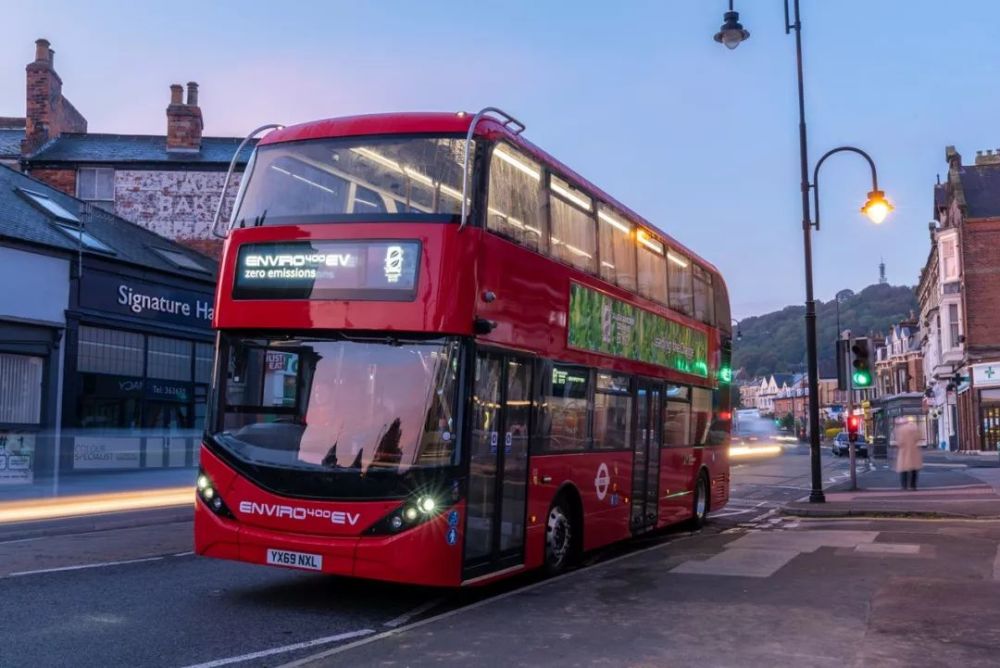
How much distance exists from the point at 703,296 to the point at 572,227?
232 inches

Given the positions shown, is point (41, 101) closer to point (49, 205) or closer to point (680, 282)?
point (49, 205)

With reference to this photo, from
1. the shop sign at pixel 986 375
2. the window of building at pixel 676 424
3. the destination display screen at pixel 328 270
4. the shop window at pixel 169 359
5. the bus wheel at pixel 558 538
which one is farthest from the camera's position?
the shop sign at pixel 986 375

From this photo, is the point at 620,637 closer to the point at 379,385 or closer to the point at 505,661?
the point at 505,661

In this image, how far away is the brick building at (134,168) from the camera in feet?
102

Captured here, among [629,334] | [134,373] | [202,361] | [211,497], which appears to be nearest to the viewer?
[211,497]

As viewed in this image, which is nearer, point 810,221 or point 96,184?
point 810,221

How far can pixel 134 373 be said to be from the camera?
24672 millimetres

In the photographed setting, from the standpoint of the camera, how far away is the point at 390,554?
7.75 metres

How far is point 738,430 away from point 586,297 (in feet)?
156

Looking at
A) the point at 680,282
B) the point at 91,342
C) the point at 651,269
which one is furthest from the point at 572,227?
the point at 91,342

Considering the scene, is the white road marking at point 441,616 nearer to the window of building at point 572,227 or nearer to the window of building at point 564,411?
the window of building at point 564,411

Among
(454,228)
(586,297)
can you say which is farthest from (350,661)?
(586,297)

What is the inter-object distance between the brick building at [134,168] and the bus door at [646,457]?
2118cm

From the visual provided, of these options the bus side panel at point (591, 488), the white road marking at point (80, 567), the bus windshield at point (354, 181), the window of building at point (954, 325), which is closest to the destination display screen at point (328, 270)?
the bus windshield at point (354, 181)
